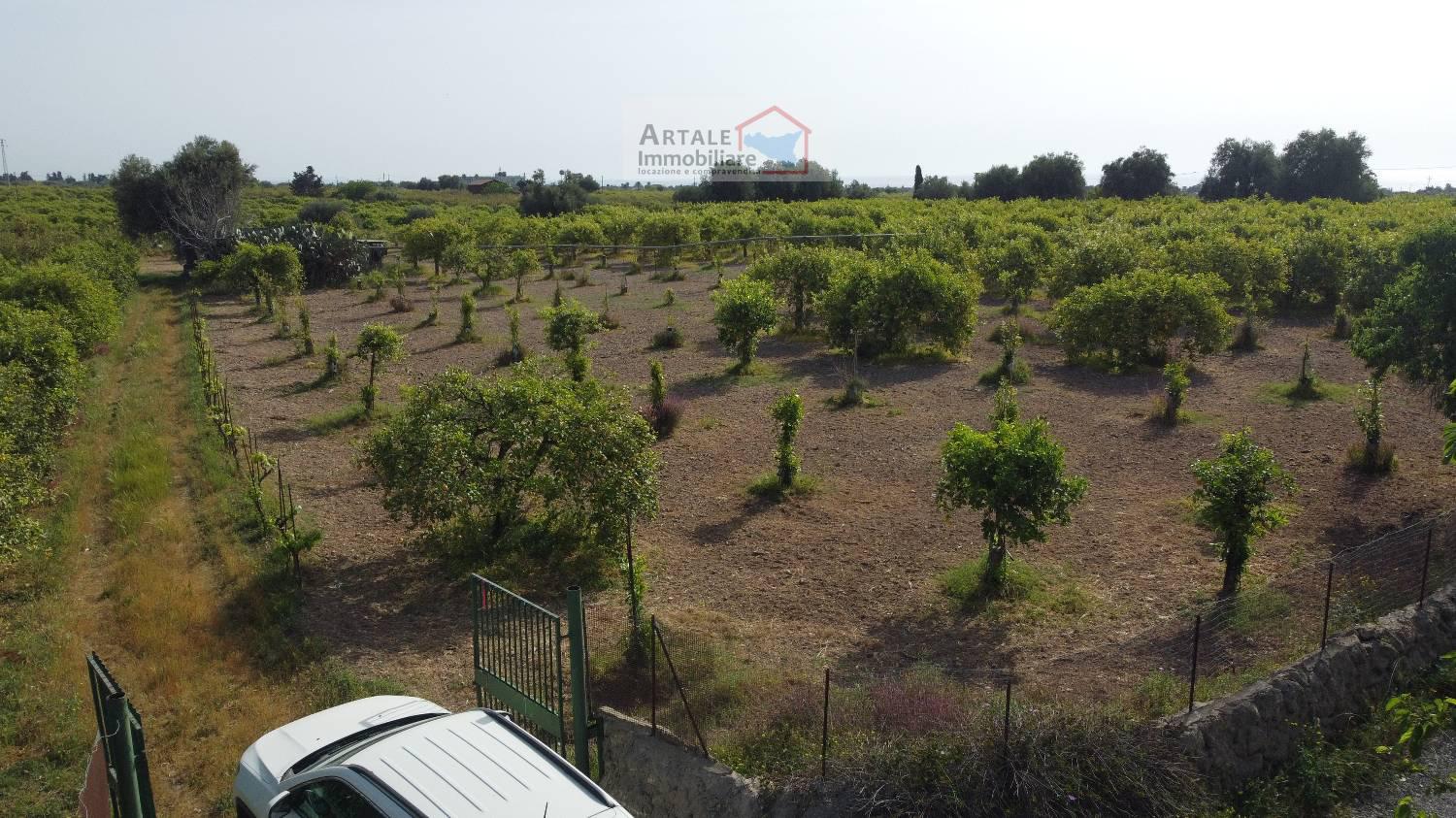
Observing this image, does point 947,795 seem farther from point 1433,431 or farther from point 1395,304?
point 1433,431

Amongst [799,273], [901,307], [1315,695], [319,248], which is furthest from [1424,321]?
[319,248]

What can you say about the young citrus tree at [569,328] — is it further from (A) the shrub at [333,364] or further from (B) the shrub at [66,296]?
(B) the shrub at [66,296]

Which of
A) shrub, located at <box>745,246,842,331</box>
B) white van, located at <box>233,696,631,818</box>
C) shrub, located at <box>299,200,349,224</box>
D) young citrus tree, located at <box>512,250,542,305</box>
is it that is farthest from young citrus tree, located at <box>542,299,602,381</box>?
shrub, located at <box>299,200,349,224</box>

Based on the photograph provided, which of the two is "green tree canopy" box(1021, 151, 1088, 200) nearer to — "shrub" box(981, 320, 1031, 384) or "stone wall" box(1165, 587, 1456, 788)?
"shrub" box(981, 320, 1031, 384)

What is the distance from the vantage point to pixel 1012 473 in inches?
354

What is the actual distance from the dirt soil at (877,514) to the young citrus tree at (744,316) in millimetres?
687

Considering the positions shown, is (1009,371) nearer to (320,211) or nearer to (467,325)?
(467,325)

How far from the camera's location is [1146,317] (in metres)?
19.4

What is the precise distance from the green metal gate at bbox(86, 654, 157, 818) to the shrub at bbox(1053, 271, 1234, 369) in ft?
60.5

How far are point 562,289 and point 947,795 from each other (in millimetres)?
30245

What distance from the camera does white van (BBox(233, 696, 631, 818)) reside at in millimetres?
4594

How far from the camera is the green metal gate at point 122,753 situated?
4.60 metres

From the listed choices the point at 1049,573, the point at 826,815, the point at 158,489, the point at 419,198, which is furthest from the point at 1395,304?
the point at 419,198

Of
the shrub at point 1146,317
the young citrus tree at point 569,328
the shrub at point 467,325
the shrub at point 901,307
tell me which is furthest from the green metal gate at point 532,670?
the shrub at point 467,325
